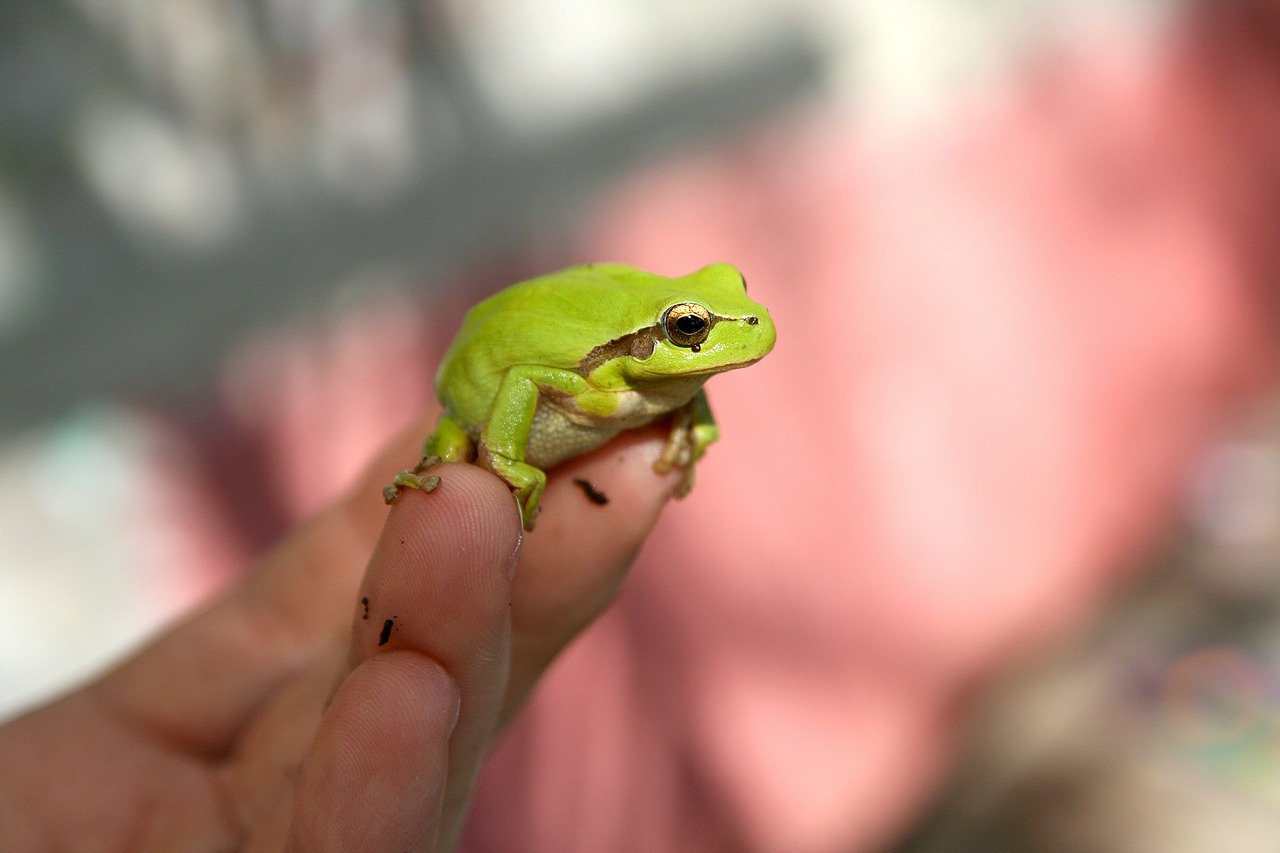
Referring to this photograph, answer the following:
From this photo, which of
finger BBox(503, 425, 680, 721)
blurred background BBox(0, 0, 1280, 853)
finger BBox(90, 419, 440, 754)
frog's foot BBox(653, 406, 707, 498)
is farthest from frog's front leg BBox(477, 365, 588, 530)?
blurred background BBox(0, 0, 1280, 853)

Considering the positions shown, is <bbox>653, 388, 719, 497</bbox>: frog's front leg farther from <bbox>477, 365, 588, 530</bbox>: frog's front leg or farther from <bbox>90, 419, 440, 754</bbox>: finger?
<bbox>90, 419, 440, 754</bbox>: finger

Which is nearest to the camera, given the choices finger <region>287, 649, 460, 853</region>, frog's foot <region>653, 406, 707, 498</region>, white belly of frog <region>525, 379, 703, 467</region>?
finger <region>287, 649, 460, 853</region>

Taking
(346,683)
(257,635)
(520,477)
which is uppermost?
(520,477)

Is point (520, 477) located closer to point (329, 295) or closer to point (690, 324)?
point (690, 324)

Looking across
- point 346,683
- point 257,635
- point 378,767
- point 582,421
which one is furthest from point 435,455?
point 257,635

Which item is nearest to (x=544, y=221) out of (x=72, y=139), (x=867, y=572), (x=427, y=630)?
(x=72, y=139)

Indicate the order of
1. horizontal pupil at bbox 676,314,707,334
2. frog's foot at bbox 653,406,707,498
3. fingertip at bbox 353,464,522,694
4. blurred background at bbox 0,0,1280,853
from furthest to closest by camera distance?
blurred background at bbox 0,0,1280,853 < frog's foot at bbox 653,406,707,498 < horizontal pupil at bbox 676,314,707,334 < fingertip at bbox 353,464,522,694
